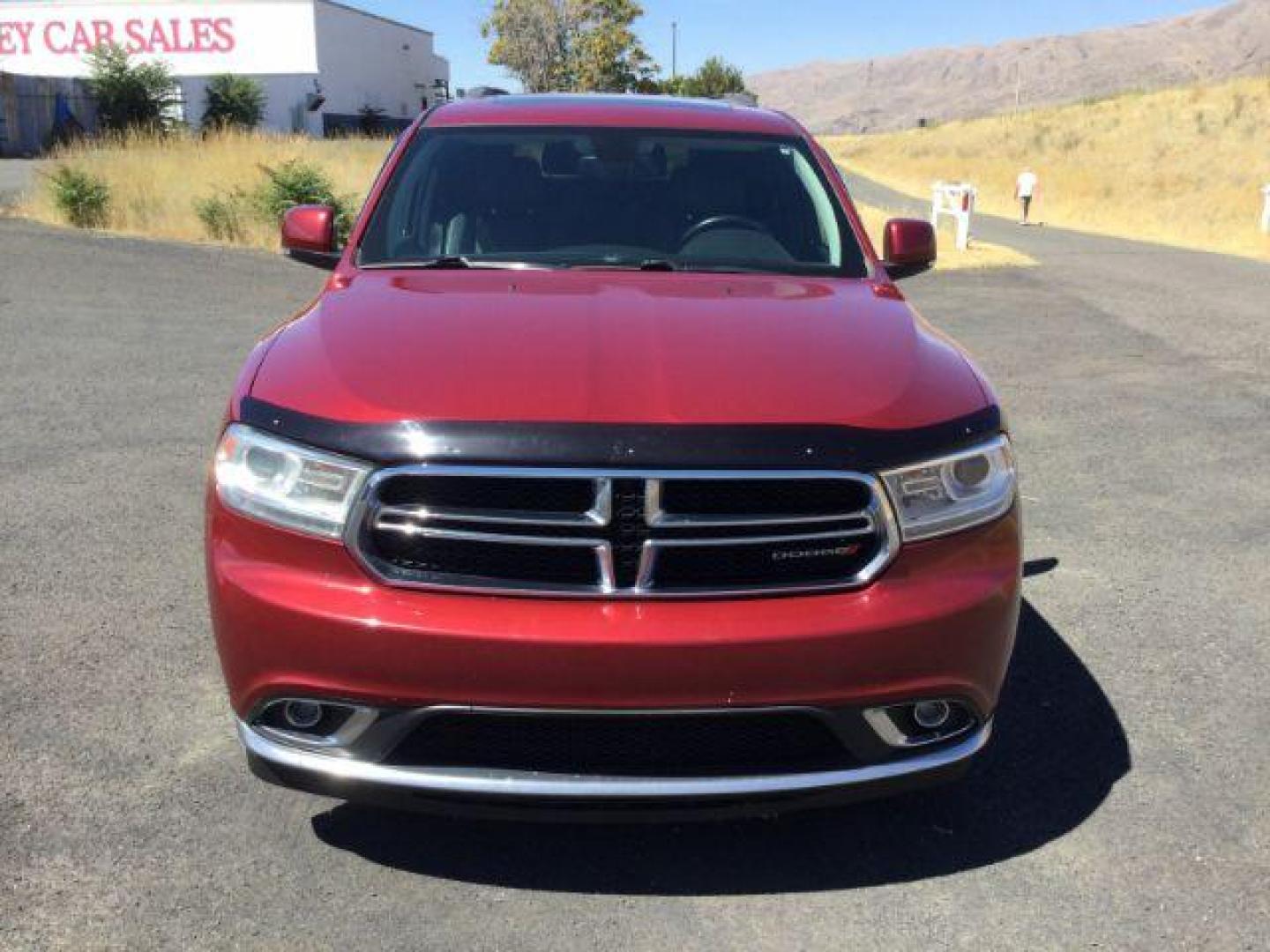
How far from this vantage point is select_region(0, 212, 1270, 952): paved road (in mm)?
2680

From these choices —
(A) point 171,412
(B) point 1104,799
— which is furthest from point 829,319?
(A) point 171,412

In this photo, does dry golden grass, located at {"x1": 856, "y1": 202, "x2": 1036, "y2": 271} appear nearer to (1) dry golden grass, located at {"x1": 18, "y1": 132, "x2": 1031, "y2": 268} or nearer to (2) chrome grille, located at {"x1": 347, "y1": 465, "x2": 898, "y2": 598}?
(1) dry golden grass, located at {"x1": 18, "y1": 132, "x2": 1031, "y2": 268}

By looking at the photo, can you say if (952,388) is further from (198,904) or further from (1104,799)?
(198,904)

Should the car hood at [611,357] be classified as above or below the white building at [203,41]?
below

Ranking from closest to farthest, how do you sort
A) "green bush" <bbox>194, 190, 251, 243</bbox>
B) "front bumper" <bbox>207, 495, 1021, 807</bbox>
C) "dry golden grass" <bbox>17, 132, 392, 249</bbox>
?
1. "front bumper" <bbox>207, 495, 1021, 807</bbox>
2. "green bush" <bbox>194, 190, 251, 243</bbox>
3. "dry golden grass" <bbox>17, 132, 392, 249</bbox>

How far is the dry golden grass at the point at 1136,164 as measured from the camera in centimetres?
3284

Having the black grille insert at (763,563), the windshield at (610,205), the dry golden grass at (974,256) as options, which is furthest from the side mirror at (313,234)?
the dry golden grass at (974,256)

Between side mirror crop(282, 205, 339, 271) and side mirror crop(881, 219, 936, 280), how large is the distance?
2002mm

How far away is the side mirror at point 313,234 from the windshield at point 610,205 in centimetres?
37

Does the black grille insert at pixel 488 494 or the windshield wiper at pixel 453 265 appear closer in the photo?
the black grille insert at pixel 488 494

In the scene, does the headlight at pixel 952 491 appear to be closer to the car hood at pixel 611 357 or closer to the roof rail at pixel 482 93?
the car hood at pixel 611 357

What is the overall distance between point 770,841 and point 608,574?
0.97 meters

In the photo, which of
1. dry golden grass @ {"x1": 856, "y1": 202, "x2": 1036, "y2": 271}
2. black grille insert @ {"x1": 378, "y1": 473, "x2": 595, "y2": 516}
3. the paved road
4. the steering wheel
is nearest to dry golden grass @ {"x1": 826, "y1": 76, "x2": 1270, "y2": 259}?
dry golden grass @ {"x1": 856, "y1": 202, "x2": 1036, "y2": 271}

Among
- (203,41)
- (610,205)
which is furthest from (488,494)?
(203,41)
